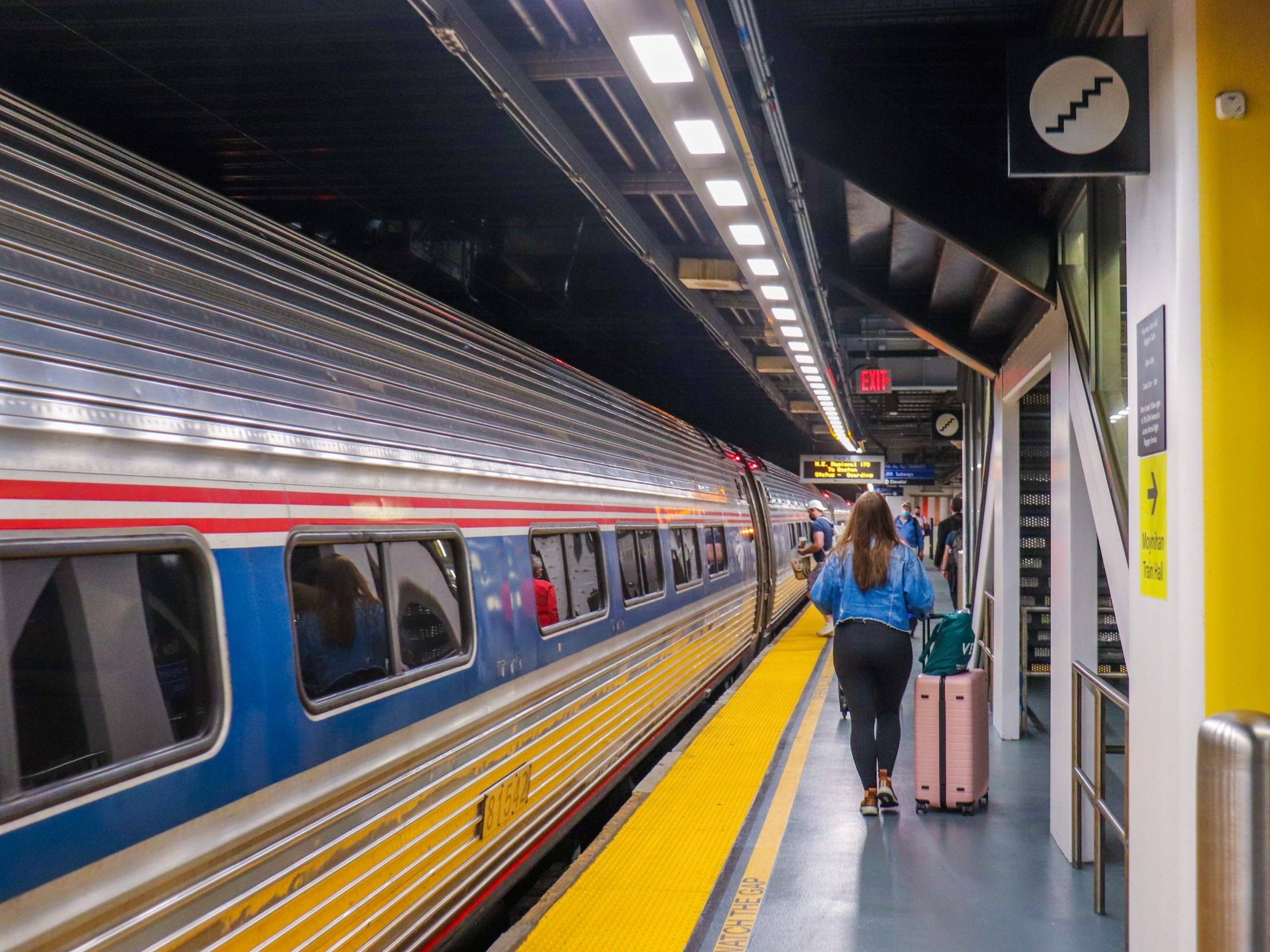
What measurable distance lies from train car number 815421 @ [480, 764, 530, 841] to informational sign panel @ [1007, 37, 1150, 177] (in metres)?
3.17

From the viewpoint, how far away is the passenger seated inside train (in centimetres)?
521

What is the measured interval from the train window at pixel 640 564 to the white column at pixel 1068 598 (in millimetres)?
2730

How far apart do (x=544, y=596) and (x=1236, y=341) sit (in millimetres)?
3345

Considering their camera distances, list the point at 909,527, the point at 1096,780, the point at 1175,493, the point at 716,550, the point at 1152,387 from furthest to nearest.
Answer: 1. the point at 909,527
2. the point at 716,550
3. the point at 1096,780
4. the point at 1152,387
5. the point at 1175,493

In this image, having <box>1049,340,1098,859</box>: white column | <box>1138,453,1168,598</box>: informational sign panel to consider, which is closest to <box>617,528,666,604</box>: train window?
<box>1049,340,1098,859</box>: white column

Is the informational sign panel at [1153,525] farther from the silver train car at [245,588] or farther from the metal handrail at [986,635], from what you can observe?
the metal handrail at [986,635]

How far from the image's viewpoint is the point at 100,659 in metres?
2.31

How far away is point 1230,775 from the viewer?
63.2 inches

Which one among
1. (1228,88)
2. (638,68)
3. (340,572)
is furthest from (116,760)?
(1228,88)

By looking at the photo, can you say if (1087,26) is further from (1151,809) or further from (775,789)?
(775,789)

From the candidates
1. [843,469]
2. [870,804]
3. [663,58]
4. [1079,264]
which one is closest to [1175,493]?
[663,58]

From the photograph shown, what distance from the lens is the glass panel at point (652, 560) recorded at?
25.5 feet

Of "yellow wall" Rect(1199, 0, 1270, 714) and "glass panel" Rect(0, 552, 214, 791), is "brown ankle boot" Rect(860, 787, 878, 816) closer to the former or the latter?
"yellow wall" Rect(1199, 0, 1270, 714)

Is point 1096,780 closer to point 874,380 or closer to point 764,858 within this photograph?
point 764,858
